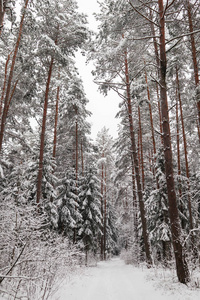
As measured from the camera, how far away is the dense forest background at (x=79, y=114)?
577 cm

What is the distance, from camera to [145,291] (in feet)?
21.0

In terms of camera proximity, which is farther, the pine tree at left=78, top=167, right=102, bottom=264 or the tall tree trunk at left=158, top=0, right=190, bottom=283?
the pine tree at left=78, top=167, right=102, bottom=264

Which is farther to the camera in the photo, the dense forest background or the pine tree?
the pine tree

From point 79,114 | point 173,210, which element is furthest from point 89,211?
point 173,210

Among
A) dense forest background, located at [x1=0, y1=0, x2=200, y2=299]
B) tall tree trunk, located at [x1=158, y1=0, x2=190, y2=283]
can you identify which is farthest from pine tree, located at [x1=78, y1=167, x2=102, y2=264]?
tall tree trunk, located at [x1=158, y1=0, x2=190, y2=283]

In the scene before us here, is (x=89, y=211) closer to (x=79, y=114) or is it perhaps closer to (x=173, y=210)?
(x=79, y=114)

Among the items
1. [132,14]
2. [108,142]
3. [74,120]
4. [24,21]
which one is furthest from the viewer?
[108,142]

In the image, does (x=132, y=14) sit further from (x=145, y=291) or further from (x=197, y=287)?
(x=145, y=291)

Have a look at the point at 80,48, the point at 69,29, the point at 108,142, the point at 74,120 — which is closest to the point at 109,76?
the point at 80,48

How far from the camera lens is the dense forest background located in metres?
5.77

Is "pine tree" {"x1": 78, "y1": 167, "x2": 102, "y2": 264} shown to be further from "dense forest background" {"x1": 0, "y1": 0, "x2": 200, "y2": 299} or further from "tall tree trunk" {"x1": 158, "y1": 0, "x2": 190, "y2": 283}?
"tall tree trunk" {"x1": 158, "y1": 0, "x2": 190, "y2": 283}

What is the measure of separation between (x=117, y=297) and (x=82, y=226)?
12.7 metres

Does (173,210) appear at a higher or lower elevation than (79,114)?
lower

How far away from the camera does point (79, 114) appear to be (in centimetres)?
1805
